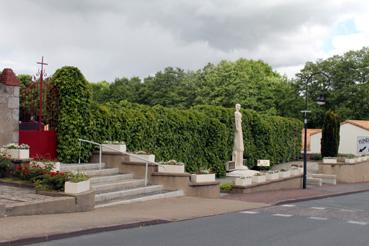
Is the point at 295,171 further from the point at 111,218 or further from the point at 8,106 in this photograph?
the point at 111,218

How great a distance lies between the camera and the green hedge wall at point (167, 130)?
18.0m

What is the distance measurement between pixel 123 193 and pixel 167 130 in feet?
28.1

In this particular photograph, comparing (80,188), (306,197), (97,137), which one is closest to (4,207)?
(80,188)

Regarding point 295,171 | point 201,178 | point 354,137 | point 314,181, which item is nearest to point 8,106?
point 201,178

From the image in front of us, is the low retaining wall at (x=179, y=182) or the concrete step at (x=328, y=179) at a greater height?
the low retaining wall at (x=179, y=182)

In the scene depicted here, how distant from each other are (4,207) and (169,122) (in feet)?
45.0

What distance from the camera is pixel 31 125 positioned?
21672 millimetres

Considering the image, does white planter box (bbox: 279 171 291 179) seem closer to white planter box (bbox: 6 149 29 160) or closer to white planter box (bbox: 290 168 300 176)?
white planter box (bbox: 290 168 300 176)

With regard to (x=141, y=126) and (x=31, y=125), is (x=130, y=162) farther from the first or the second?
(x=31, y=125)

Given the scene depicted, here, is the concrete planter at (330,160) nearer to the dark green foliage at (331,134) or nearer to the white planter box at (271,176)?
the dark green foliage at (331,134)

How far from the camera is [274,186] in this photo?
23.6m

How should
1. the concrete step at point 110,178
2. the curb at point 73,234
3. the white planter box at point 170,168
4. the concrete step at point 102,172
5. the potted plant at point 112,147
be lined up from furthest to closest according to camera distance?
the potted plant at point 112,147 < the white planter box at point 170,168 < the concrete step at point 102,172 < the concrete step at point 110,178 < the curb at point 73,234

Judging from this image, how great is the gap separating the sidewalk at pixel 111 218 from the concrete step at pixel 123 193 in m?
0.62

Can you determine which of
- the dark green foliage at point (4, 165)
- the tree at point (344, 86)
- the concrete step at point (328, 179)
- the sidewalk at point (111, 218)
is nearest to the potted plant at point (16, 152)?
the dark green foliage at point (4, 165)
